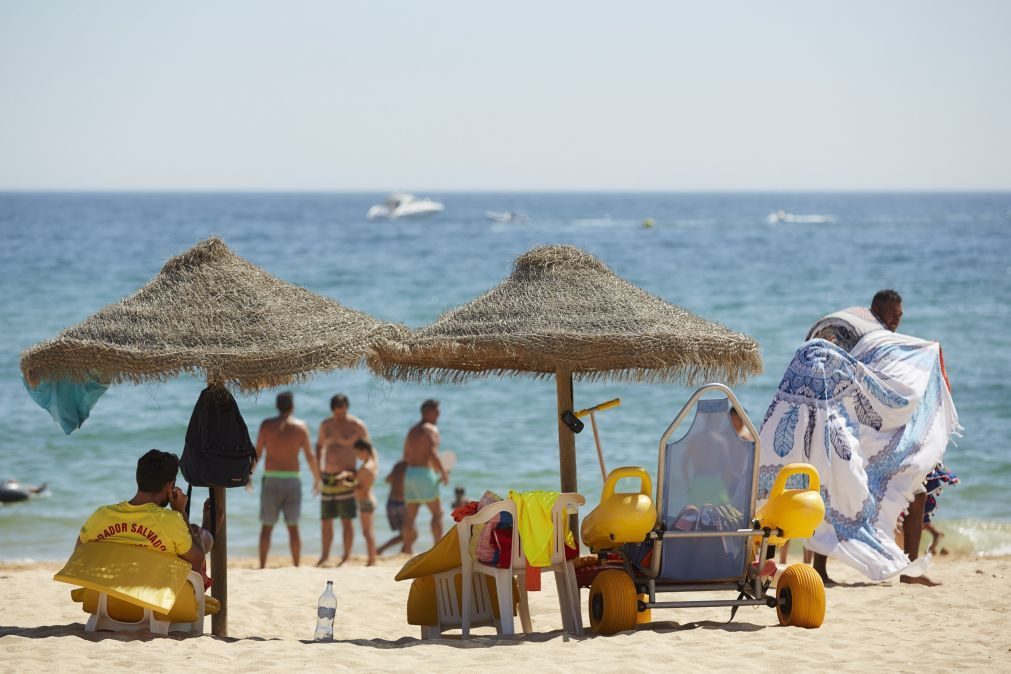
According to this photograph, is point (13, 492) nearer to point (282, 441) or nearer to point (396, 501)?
point (282, 441)

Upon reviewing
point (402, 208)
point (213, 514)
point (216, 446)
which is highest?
point (402, 208)

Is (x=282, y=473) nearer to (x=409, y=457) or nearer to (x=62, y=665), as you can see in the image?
(x=409, y=457)

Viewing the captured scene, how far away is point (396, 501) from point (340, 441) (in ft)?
2.40

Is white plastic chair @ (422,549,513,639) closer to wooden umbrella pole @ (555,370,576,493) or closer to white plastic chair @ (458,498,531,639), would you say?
white plastic chair @ (458,498,531,639)

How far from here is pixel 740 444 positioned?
5383 millimetres

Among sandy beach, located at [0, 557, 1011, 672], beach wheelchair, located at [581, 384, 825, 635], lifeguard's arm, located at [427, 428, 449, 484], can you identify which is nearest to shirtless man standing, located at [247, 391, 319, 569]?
lifeguard's arm, located at [427, 428, 449, 484]

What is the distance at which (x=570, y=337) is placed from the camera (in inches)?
217

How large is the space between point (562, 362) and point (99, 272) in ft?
97.1

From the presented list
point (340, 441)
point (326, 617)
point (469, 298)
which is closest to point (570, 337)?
point (326, 617)

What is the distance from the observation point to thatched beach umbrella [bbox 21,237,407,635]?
530 centimetres

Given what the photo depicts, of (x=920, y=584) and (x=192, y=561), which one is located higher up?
(x=192, y=561)

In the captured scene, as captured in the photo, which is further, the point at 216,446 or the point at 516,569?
the point at 216,446

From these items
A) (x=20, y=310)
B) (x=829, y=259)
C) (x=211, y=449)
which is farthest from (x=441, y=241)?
(x=211, y=449)

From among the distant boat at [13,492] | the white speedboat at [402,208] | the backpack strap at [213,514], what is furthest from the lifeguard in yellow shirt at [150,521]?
the white speedboat at [402,208]
